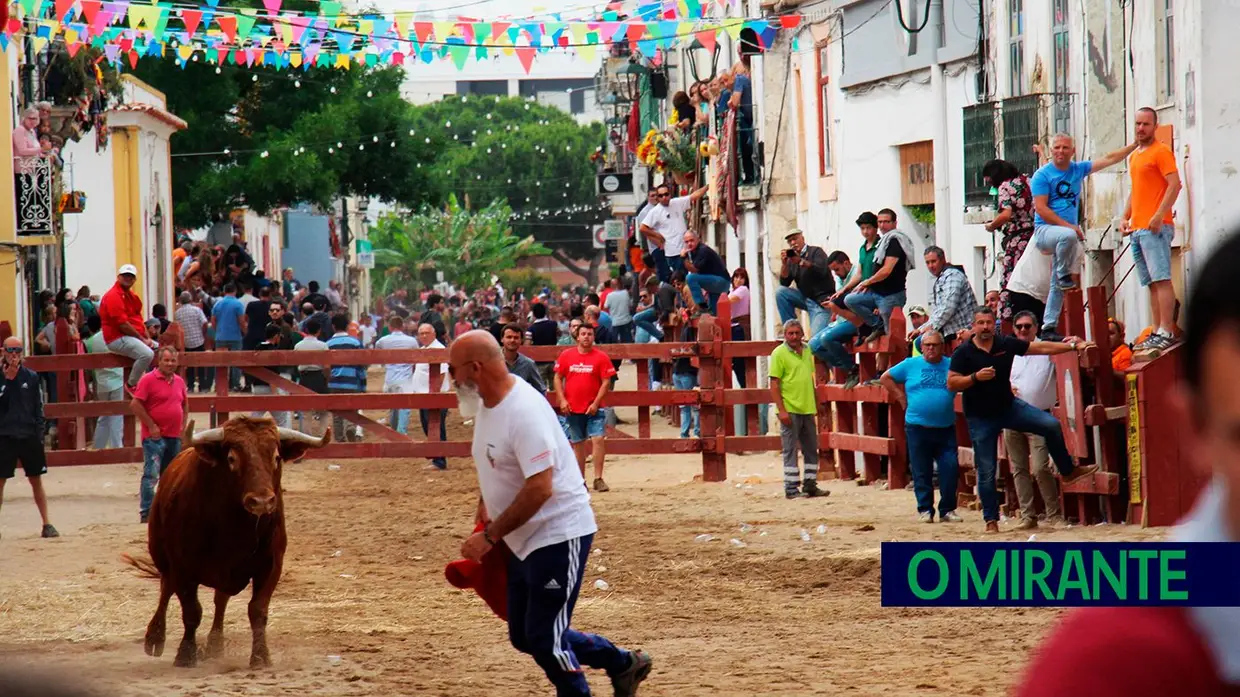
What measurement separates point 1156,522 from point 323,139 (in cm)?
3266

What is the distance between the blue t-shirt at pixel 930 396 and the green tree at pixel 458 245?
7061 centimetres

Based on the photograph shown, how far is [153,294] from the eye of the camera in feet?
121

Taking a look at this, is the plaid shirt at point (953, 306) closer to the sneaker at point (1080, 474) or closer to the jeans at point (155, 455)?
the sneaker at point (1080, 474)

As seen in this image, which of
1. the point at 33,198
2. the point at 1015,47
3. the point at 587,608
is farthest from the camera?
the point at 33,198

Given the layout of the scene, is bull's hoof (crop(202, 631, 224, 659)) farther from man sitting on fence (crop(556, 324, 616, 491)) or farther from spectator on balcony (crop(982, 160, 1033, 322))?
→ man sitting on fence (crop(556, 324, 616, 491))

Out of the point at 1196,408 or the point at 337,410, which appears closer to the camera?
the point at 1196,408

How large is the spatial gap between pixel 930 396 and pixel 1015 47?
18.9ft

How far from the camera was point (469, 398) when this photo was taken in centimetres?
701

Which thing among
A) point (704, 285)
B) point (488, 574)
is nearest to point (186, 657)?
point (488, 574)

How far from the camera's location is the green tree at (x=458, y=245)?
8562cm

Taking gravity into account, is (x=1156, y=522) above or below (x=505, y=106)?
below

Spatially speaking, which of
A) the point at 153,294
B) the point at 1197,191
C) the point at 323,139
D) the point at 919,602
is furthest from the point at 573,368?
the point at 323,139

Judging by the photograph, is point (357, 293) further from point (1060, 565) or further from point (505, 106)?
point (1060, 565)

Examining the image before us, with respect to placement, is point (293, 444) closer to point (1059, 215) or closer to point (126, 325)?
point (1059, 215)
